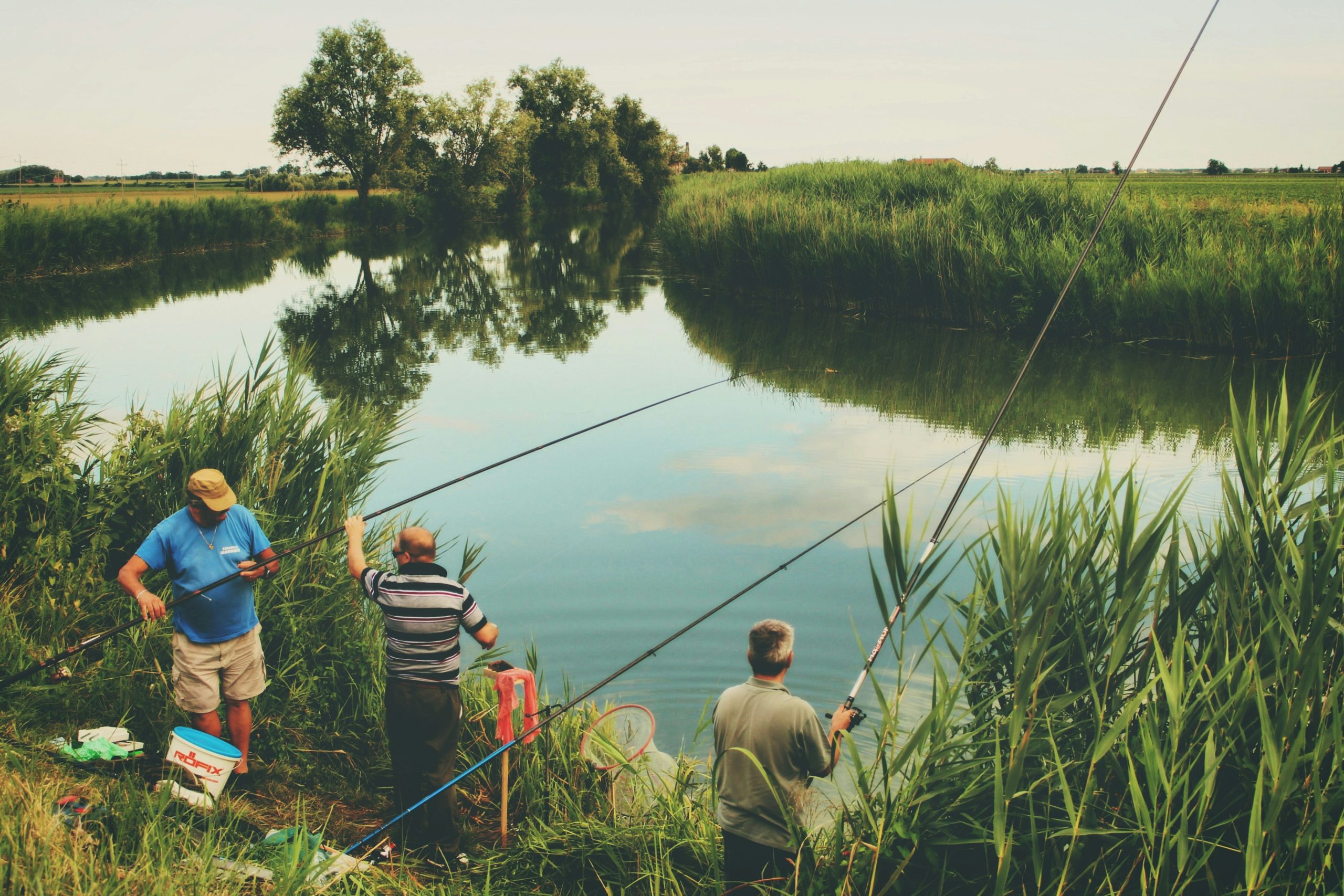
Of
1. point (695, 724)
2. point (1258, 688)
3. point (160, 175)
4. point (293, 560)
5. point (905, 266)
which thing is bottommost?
point (695, 724)

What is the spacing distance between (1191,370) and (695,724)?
10.9m

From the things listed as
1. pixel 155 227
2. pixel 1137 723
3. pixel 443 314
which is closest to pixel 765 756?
pixel 1137 723

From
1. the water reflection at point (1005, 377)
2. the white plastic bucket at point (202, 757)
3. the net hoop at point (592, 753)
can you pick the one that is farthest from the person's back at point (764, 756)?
the water reflection at point (1005, 377)

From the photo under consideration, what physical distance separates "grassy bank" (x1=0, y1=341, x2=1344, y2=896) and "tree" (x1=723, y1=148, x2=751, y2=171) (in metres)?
91.8

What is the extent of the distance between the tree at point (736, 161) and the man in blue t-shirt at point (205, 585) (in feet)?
301

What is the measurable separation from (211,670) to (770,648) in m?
2.81

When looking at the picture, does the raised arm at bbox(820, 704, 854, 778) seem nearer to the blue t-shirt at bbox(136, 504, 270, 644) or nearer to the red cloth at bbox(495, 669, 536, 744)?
the red cloth at bbox(495, 669, 536, 744)

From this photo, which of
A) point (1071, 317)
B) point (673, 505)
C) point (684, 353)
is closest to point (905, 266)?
point (1071, 317)

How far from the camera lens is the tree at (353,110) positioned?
50094 mm

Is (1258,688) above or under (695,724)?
above

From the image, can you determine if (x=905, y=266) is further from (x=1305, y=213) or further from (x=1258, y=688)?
(x=1258, y=688)

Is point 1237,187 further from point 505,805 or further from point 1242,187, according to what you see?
point 505,805

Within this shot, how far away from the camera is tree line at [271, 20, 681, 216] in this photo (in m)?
50.3

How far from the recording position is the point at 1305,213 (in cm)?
1548
